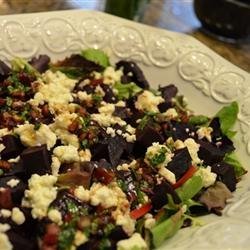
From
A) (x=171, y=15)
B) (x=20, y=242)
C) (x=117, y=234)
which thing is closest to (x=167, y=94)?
(x=117, y=234)

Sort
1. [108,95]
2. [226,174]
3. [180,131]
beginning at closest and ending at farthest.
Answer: [226,174] < [180,131] < [108,95]

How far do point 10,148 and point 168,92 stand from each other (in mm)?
577

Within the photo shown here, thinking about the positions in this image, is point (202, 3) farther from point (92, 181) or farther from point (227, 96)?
point (92, 181)

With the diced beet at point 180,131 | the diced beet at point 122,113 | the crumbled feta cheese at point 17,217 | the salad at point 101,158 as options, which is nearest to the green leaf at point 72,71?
the salad at point 101,158

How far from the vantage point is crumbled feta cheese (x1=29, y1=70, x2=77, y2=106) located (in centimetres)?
147

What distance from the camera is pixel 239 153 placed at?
5.04 feet

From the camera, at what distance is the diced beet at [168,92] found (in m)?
1.68

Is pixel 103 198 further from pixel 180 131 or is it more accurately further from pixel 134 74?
pixel 134 74

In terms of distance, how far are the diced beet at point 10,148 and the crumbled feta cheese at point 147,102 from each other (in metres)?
0.41

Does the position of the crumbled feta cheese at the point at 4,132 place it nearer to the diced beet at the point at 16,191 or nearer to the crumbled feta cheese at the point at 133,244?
the diced beet at the point at 16,191

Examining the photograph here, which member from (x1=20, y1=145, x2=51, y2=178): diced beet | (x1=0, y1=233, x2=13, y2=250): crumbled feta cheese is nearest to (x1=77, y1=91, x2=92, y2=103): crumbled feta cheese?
(x1=20, y1=145, x2=51, y2=178): diced beet

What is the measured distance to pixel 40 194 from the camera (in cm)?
112

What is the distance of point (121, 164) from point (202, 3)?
112cm

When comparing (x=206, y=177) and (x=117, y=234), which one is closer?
(x=117, y=234)
